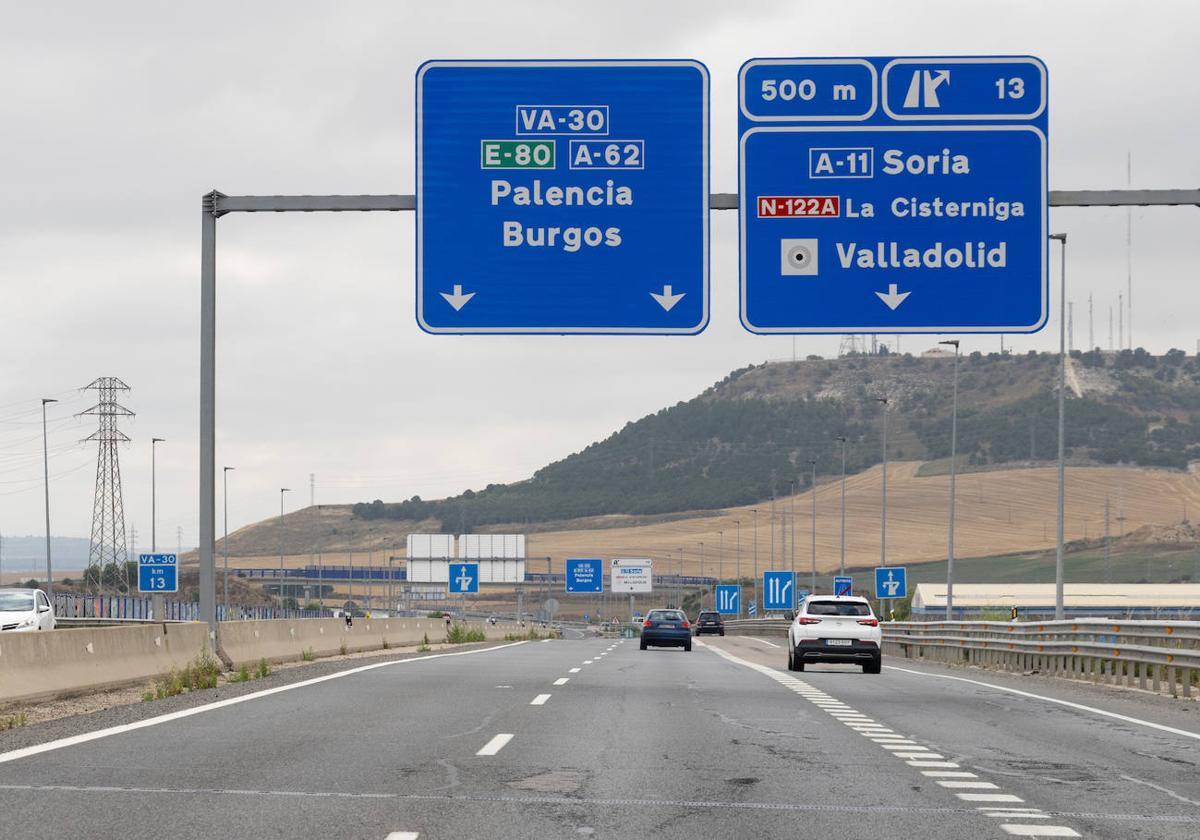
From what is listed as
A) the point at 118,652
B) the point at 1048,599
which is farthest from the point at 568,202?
the point at 1048,599

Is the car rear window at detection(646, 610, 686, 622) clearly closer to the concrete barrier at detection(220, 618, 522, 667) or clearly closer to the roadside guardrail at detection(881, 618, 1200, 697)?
the concrete barrier at detection(220, 618, 522, 667)

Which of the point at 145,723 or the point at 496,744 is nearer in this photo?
the point at 496,744

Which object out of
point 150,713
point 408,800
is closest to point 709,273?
point 150,713

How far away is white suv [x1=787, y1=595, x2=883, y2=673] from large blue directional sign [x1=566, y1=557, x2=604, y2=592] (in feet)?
239

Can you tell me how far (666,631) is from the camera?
2063 inches

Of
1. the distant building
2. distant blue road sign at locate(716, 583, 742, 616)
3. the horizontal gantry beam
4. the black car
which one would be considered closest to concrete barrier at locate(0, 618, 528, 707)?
the horizontal gantry beam

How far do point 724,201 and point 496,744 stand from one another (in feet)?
32.7

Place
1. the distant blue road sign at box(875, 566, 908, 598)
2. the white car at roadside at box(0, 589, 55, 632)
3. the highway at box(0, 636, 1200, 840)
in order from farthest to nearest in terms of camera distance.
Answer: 1. the distant blue road sign at box(875, 566, 908, 598)
2. the white car at roadside at box(0, 589, 55, 632)
3. the highway at box(0, 636, 1200, 840)

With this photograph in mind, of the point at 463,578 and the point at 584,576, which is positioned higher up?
the point at 463,578

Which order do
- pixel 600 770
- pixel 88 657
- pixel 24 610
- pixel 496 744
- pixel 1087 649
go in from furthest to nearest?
pixel 24 610 < pixel 1087 649 < pixel 88 657 < pixel 496 744 < pixel 600 770

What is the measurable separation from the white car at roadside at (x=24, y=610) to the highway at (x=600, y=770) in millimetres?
16557

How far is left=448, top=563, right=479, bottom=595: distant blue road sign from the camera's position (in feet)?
274

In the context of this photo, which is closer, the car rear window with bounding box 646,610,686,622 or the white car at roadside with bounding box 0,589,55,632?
the white car at roadside with bounding box 0,589,55,632

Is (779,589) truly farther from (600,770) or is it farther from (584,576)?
(600,770)
